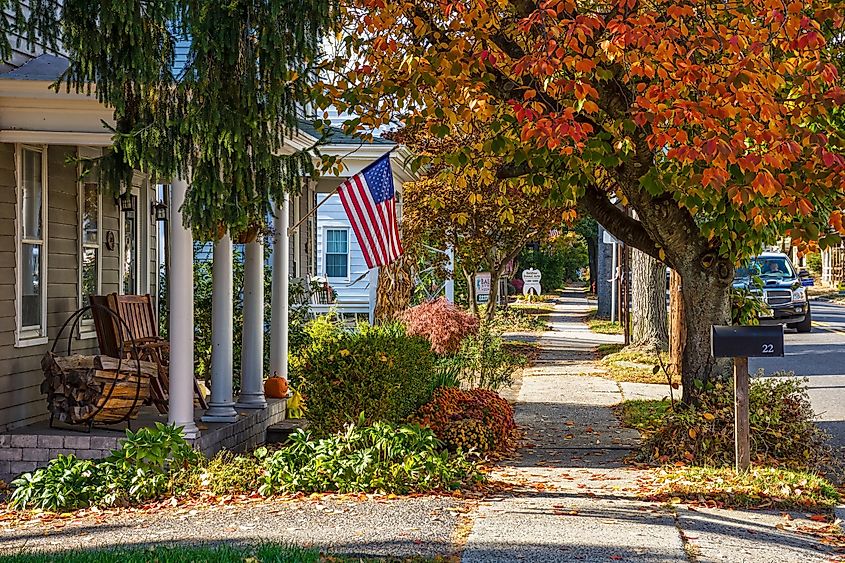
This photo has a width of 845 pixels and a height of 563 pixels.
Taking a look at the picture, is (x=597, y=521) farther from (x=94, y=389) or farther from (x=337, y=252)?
(x=337, y=252)

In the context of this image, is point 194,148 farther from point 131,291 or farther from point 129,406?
point 131,291

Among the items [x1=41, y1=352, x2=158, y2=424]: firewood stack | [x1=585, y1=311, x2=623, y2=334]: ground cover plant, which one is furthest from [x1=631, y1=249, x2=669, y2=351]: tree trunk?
[x1=41, y1=352, x2=158, y2=424]: firewood stack

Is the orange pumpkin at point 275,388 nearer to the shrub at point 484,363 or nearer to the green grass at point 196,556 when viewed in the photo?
the shrub at point 484,363

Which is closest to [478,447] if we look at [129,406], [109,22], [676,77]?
[129,406]

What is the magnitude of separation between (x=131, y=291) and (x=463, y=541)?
25.1ft

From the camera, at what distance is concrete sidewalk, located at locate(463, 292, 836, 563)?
668cm

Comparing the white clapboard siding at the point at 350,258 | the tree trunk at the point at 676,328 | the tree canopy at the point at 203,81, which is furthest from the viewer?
the white clapboard siding at the point at 350,258

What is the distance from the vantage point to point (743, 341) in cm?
890

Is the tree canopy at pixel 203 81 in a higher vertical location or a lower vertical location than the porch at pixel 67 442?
higher

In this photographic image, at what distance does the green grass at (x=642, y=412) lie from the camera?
11989mm

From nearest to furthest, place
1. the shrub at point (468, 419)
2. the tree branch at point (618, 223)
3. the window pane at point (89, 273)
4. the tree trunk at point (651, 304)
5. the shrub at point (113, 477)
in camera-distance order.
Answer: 1. the shrub at point (113, 477)
2. the shrub at point (468, 419)
3. the tree branch at point (618, 223)
4. the window pane at point (89, 273)
5. the tree trunk at point (651, 304)

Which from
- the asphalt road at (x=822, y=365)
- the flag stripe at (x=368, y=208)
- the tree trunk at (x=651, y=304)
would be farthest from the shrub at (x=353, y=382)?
the tree trunk at (x=651, y=304)

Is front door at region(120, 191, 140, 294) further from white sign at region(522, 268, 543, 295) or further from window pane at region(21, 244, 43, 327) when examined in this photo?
white sign at region(522, 268, 543, 295)

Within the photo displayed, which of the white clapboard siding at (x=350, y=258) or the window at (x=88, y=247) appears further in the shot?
the white clapboard siding at (x=350, y=258)
